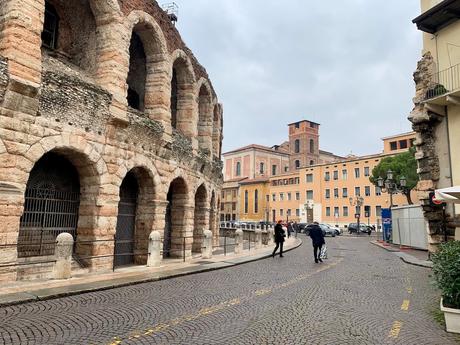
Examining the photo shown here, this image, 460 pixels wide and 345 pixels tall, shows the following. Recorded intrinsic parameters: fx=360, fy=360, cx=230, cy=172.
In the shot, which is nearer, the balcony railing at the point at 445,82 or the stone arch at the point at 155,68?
the balcony railing at the point at 445,82

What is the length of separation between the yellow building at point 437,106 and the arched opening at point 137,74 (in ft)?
39.5

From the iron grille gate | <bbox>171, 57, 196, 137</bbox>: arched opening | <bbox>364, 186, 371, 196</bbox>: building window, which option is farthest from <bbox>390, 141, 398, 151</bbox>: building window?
the iron grille gate

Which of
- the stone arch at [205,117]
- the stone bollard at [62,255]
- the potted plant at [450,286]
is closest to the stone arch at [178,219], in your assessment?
the stone arch at [205,117]

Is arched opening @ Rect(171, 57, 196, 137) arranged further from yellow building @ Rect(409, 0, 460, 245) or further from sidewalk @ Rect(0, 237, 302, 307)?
yellow building @ Rect(409, 0, 460, 245)

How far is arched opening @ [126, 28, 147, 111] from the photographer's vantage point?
1669 cm

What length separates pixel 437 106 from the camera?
580 inches

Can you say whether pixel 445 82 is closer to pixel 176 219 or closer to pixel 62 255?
pixel 176 219

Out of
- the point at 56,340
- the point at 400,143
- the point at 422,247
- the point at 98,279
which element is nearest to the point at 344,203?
the point at 400,143

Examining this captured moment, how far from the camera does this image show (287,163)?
84.3 meters

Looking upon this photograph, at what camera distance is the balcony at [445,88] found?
1388 centimetres

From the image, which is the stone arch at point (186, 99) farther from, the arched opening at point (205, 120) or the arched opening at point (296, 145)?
the arched opening at point (296, 145)

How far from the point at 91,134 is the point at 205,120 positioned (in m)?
10.4

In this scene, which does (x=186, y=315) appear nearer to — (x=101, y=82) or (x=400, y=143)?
(x=101, y=82)

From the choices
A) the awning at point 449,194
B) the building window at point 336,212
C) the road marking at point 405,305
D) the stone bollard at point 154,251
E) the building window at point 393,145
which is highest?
the building window at point 393,145
